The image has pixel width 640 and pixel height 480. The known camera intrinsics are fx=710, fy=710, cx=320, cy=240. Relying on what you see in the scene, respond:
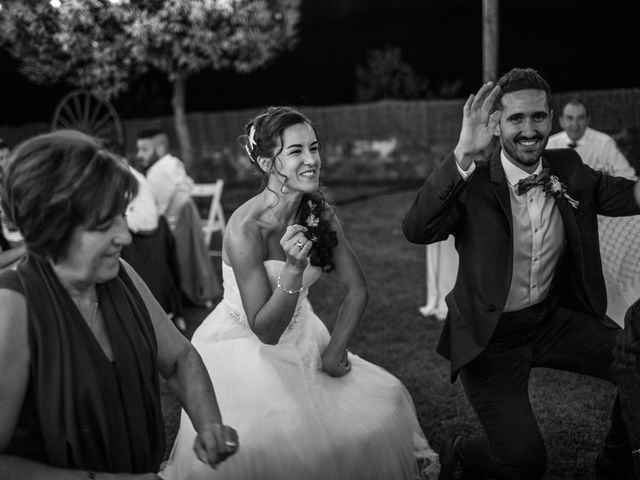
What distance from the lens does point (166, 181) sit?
255 inches

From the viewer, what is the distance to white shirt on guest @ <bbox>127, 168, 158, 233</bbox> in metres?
5.63

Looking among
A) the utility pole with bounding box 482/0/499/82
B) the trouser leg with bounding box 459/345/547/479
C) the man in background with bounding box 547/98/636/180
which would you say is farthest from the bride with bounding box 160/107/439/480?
the man in background with bounding box 547/98/636/180

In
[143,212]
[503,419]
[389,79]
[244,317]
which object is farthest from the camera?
[389,79]

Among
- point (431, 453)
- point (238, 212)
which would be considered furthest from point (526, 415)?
point (238, 212)

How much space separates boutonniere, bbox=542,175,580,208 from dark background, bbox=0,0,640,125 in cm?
1139

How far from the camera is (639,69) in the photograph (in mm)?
12992

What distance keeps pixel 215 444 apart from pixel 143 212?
160 inches

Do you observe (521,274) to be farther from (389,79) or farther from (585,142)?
(389,79)

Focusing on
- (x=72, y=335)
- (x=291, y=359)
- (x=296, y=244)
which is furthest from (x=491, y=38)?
(x=72, y=335)

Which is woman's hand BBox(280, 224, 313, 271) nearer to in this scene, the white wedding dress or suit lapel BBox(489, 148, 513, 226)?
the white wedding dress

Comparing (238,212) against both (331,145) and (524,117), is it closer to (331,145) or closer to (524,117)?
(524,117)

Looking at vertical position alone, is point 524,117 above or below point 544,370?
above

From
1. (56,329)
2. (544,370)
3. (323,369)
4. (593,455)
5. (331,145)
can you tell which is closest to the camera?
(56,329)

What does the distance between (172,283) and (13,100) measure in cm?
1249
